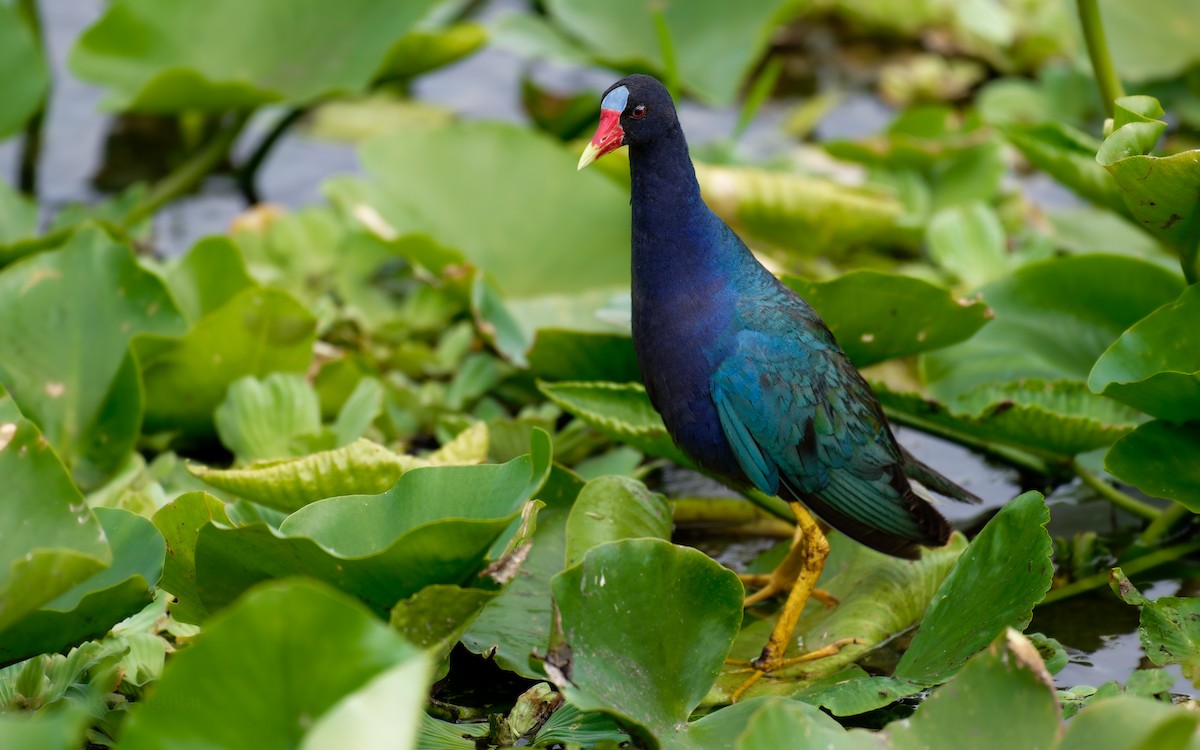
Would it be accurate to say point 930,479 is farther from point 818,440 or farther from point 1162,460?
point 1162,460

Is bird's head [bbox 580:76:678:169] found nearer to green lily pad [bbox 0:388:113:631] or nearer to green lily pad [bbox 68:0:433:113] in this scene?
green lily pad [bbox 0:388:113:631]

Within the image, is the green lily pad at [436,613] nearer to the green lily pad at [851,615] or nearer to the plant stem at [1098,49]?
the green lily pad at [851,615]

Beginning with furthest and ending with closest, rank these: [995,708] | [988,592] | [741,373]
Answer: [741,373]
[988,592]
[995,708]

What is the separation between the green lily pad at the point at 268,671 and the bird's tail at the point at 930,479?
4.31 feet

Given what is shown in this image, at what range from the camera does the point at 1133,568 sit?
2.43 meters

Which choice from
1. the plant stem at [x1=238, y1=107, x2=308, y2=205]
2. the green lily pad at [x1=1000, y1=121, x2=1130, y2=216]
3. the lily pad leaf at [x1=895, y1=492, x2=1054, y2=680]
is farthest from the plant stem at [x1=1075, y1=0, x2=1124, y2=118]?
the plant stem at [x1=238, y1=107, x2=308, y2=205]

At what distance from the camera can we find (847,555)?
8.01ft

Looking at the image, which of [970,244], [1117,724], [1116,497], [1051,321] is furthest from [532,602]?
[970,244]

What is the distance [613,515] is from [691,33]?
2.18 meters

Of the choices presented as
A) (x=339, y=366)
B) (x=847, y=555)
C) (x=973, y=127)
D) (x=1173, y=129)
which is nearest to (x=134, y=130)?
(x=339, y=366)

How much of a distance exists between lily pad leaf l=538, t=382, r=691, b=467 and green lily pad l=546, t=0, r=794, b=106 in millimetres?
1559

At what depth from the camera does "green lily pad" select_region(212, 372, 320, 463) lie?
2555mm

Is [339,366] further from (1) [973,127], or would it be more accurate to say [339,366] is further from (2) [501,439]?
(1) [973,127]

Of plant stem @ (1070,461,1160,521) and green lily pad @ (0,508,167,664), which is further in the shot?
plant stem @ (1070,461,1160,521)
